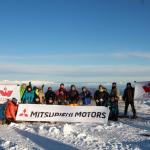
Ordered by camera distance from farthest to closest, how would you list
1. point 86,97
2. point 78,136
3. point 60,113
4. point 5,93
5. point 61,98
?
1. point 5,93
2. point 86,97
3. point 61,98
4. point 60,113
5. point 78,136

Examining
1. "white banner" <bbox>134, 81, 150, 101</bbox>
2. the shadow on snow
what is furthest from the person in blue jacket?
"white banner" <bbox>134, 81, 150, 101</bbox>

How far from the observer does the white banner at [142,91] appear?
20109 millimetres

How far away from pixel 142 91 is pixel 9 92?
22.7 ft

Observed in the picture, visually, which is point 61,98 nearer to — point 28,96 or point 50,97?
point 50,97

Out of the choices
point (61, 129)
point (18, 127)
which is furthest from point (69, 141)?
point (18, 127)

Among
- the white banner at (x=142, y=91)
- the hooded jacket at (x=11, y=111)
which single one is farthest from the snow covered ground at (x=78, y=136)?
the white banner at (x=142, y=91)

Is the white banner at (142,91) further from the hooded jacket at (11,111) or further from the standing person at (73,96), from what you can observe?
the hooded jacket at (11,111)

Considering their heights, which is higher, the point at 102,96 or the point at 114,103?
the point at 102,96

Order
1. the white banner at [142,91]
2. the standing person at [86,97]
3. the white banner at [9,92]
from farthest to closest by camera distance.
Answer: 1. the white banner at [142,91]
2. the white banner at [9,92]
3. the standing person at [86,97]

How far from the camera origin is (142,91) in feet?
66.3

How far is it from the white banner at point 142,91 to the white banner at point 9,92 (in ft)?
20.3

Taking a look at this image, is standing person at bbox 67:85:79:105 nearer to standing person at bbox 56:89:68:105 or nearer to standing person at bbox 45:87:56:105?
standing person at bbox 56:89:68:105

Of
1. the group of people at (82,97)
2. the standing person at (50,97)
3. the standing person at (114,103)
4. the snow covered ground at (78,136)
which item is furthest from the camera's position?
the standing person at (50,97)

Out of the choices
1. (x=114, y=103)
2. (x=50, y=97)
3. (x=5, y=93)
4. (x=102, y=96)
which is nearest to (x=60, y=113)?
(x=50, y=97)
